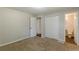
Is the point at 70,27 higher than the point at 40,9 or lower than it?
lower

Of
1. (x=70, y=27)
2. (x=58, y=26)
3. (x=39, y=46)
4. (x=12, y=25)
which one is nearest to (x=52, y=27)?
(x=58, y=26)

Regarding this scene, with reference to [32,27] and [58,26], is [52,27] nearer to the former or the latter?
[58,26]

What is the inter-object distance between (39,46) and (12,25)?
69cm

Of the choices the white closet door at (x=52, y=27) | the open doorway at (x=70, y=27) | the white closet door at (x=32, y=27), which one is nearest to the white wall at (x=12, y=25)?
the white closet door at (x=32, y=27)

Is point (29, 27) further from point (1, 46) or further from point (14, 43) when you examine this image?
point (1, 46)

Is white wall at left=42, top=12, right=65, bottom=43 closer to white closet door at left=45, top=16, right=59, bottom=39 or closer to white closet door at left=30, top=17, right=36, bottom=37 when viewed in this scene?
white closet door at left=45, top=16, right=59, bottom=39

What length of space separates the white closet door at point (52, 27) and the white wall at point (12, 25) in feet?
1.40

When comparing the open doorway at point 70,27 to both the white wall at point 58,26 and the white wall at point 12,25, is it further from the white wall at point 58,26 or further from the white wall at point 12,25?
the white wall at point 12,25

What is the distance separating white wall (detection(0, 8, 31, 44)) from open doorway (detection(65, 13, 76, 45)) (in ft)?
2.69

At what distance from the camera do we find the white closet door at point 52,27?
1.92 m

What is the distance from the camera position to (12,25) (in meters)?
1.87

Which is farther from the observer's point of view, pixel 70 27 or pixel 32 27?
pixel 32 27

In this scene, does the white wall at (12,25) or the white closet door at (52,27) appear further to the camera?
the white closet door at (52,27)
